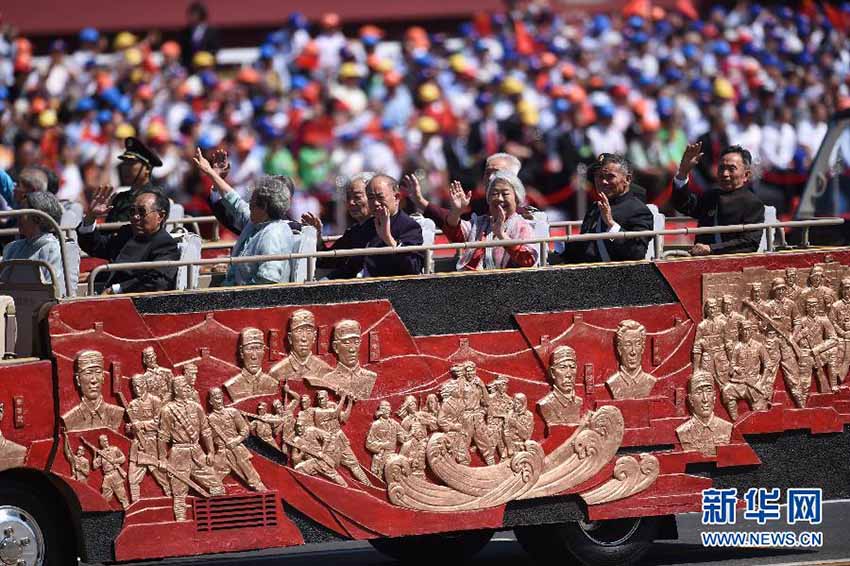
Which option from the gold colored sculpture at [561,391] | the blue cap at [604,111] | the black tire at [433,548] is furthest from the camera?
the blue cap at [604,111]

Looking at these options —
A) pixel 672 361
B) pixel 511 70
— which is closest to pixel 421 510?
pixel 672 361

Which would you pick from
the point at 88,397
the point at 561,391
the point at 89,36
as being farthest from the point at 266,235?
the point at 89,36

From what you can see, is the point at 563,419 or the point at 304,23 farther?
the point at 304,23

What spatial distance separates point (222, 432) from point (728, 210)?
11.9ft

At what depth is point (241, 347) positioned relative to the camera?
9922 millimetres

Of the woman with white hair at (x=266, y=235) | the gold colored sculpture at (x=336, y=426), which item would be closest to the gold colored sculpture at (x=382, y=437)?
the gold colored sculpture at (x=336, y=426)

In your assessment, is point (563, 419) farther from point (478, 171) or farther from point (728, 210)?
point (478, 171)

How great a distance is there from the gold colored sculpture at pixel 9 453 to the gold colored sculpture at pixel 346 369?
1.54 metres

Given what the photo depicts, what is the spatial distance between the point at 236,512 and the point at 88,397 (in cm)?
103

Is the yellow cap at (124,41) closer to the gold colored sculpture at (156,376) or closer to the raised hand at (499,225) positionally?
the raised hand at (499,225)

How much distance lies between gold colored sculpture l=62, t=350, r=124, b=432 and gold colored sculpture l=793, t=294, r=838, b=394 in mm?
4088

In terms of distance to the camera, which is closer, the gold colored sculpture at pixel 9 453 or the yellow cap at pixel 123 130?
the gold colored sculpture at pixel 9 453

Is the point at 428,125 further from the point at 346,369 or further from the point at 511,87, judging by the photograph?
the point at 346,369

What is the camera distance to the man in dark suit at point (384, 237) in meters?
10.7
